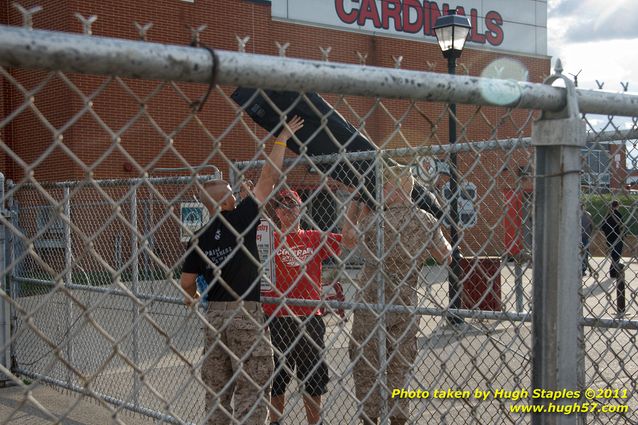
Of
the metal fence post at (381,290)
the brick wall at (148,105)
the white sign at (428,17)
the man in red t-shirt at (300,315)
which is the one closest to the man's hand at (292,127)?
the metal fence post at (381,290)

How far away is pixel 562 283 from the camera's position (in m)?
2.18

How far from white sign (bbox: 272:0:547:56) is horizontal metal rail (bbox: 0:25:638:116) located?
65.2ft

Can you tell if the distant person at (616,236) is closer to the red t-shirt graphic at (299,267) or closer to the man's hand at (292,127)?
the man's hand at (292,127)

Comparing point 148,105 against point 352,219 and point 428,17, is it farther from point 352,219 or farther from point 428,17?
point 428,17

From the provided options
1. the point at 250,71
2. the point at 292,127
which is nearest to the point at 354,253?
the point at 292,127

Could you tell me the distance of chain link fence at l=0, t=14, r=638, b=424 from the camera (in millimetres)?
1763

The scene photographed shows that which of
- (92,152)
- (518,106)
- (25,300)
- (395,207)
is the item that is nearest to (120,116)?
(92,152)

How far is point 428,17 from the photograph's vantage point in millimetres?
25016

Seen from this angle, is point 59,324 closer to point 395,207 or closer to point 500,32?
point 395,207

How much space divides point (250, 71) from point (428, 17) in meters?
24.5

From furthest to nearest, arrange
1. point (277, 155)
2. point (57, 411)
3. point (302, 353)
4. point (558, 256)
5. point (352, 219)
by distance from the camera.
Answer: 1. point (57, 411)
2. point (302, 353)
3. point (352, 219)
4. point (277, 155)
5. point (558, 256)

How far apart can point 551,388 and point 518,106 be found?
0.90 meters

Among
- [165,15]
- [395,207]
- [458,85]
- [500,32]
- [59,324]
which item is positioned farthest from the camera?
[500,32]

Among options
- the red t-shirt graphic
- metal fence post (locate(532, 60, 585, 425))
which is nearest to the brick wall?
the red t-shirt graphic
